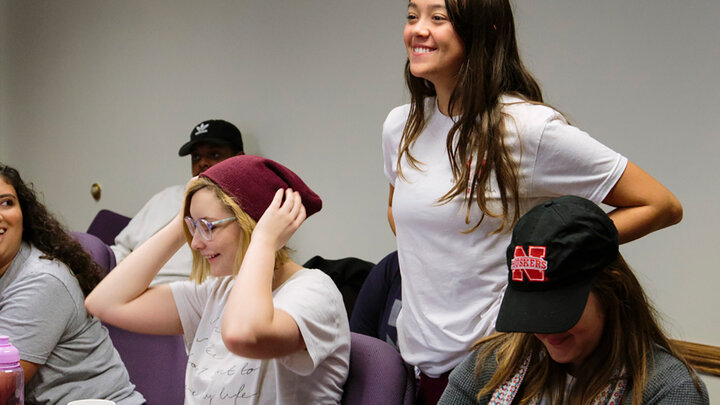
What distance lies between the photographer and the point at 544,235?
1.20 m

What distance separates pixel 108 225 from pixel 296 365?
128 inches

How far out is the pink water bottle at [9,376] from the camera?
1394 mm

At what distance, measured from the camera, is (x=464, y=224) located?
1.58 metres

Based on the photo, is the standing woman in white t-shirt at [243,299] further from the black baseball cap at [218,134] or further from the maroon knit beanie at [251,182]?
the black baseball cap at [218,134]

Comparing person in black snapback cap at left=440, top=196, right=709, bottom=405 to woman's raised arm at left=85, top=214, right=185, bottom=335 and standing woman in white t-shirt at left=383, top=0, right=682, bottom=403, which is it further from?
woman's raised arm at left=85, top=214, right=185, bottom=335

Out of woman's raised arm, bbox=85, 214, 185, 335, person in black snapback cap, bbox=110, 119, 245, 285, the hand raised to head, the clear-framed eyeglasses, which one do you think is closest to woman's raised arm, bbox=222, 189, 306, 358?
the hand raised to head

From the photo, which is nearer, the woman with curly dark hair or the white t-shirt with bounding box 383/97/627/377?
the white t-shirt with bounding box 383/97/627/377

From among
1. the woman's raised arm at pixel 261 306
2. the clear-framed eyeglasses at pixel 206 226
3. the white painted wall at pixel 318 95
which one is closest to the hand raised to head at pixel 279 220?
the woman's raised arm at pixel 261 306

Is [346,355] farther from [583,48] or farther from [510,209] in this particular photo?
[583,48]

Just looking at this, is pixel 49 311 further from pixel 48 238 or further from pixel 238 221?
pixel 238 221

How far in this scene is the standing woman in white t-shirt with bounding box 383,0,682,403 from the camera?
1.55m

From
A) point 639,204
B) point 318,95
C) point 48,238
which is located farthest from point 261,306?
point 318,95

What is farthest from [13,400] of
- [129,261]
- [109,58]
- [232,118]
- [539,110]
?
[109,58]

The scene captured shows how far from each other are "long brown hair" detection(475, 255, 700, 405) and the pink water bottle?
86 cm
